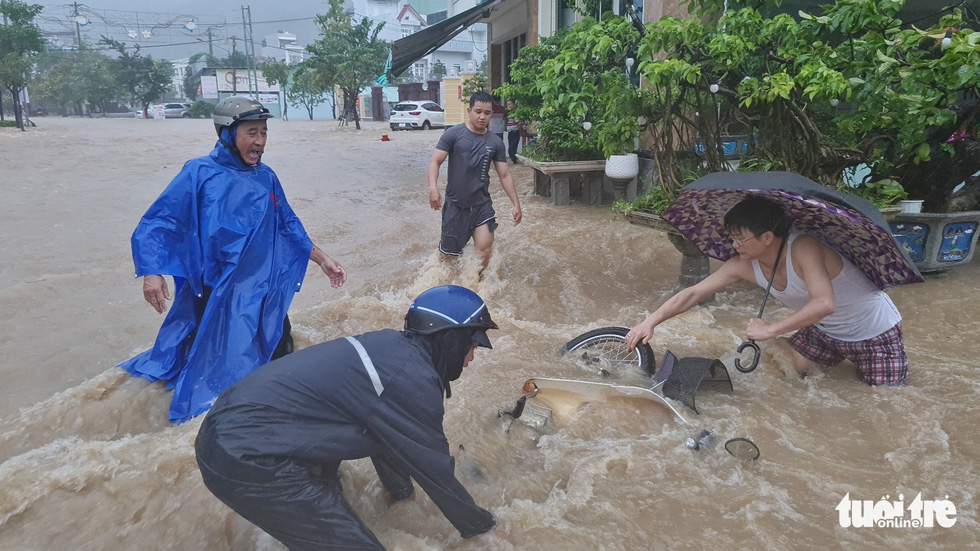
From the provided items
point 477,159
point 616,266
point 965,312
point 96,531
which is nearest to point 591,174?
point 616,266

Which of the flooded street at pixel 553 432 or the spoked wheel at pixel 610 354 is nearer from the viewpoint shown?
the flooded street at pixel 553 432

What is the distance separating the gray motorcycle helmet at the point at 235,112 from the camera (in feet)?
11.3

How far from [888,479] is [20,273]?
786cm

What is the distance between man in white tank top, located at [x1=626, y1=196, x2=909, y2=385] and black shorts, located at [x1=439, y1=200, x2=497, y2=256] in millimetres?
2571

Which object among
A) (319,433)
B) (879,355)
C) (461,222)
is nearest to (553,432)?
(319,433)

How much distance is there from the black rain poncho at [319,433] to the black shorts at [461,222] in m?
3.81

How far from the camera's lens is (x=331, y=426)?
2.15 metres

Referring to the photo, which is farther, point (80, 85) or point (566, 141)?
point (80, 85)

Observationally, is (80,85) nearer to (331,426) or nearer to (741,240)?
(741,240)

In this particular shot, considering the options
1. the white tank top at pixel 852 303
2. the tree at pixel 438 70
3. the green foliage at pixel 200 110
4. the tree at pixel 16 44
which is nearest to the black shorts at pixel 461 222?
the white tank top at pixel 852 303

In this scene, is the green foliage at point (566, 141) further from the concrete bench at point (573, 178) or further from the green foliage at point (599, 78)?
the green foliage at point (599, 78)

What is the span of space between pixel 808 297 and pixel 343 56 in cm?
3555

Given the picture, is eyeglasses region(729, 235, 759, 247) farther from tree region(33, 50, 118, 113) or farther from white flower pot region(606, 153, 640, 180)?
tree region(33, 50, 118, 113)

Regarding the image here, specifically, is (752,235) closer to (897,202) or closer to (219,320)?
(219,320)
